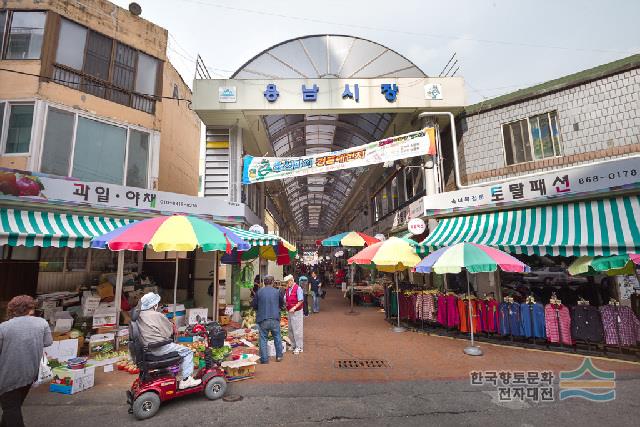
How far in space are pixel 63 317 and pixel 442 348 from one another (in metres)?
10.2

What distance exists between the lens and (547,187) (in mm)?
9742

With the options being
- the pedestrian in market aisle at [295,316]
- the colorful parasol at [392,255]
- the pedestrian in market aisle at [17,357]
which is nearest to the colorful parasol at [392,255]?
the colorful parasol at [392,255]

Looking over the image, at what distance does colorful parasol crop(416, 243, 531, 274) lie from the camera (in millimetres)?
7512

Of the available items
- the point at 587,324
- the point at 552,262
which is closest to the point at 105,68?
the point at 552,262

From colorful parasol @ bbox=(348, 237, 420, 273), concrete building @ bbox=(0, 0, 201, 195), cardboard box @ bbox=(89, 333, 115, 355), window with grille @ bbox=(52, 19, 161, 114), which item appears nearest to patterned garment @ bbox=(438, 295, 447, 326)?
colorful parasol @ bbox=(348, 237, 420, 273)

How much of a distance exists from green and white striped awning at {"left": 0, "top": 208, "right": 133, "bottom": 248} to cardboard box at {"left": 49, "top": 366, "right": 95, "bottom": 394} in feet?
10.8

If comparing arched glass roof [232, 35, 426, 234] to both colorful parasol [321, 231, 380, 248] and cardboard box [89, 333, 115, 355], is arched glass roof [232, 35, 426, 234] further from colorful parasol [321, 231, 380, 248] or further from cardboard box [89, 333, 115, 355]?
cardboard box [89, 333, 115, 355]

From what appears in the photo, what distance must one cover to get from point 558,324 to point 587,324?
578mm

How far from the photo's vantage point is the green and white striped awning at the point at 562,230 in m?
7.96

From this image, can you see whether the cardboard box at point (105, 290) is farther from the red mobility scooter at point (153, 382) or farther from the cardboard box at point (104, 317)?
the red mobility scooter at point (153, 382)

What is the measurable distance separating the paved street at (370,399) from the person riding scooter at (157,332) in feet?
1.54

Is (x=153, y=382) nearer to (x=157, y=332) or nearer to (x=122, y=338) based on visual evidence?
(x=157, y=332)

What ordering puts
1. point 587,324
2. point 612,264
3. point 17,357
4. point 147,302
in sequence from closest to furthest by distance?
point 17,357
point 147,302
point 612,264
point 587,324

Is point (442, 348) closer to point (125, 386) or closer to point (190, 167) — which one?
point (125, 386)
